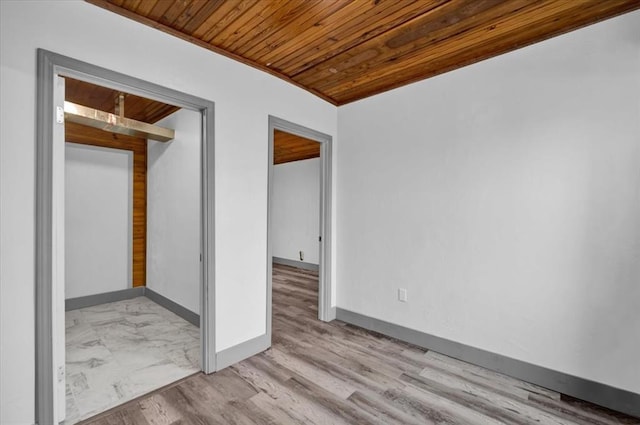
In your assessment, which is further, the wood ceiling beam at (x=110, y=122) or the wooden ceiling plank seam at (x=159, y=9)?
the wood ceiling beam at (x=110, y=122)

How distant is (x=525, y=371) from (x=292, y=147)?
15.2ft

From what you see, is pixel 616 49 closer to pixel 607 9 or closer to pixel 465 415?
pixel 607 9

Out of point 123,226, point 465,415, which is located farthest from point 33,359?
point 123,226

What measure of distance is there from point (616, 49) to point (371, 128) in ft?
6.31

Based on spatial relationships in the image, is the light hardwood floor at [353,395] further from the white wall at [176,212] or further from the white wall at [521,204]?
the white wall at [176,212]

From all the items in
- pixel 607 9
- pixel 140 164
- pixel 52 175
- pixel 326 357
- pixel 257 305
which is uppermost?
pixel 607 9

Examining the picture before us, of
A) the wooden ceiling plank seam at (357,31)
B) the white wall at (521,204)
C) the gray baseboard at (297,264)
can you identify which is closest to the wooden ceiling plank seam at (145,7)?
the wooden ceiling plank seam at (357,31)

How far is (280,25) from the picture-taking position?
6.81 feet

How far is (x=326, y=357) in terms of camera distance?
265 cm

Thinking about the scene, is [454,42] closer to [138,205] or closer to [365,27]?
[365,27]

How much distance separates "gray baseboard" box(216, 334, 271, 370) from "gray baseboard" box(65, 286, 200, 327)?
0.99 meters

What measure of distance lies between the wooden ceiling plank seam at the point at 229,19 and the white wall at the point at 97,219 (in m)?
2.89

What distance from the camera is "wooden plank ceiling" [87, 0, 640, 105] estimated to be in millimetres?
1862

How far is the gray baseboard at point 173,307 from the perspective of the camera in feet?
11.0
